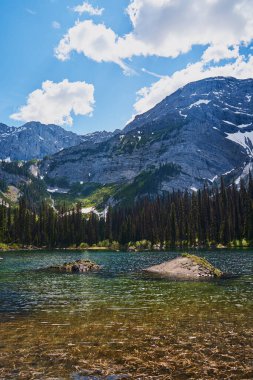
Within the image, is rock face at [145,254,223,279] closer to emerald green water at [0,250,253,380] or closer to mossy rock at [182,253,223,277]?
mossy rock at [182,253,223,277]

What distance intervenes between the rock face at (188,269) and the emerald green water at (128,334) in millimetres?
11866

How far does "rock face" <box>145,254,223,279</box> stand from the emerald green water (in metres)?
11.9

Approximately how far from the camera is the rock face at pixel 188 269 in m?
46.3

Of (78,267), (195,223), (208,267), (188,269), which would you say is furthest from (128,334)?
(195,223)

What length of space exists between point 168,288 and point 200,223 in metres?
136

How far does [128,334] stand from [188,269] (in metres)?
31.9

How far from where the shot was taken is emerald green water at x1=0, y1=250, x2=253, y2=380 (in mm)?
13039

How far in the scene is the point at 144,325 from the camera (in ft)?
66.5

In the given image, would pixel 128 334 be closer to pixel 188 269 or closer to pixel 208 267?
pixel 208 267

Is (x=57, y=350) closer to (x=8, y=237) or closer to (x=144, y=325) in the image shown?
(x=144, y=325)

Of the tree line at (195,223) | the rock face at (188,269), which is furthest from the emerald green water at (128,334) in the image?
the tree line at (195,223)

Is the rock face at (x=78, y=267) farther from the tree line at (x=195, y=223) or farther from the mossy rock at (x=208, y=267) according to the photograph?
the tree line at (x=195, y=223)

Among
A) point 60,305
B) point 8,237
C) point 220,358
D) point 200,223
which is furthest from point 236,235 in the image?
point 220,358

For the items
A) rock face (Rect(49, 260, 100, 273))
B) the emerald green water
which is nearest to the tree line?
rock face (Rect(49, 260, 100, 273))
